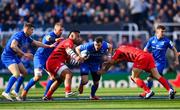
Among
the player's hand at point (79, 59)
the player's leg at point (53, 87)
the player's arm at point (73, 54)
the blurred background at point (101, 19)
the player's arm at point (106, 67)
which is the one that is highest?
the blurred background at point (101, 19)

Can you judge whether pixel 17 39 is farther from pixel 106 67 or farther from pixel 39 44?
pixel 106 67

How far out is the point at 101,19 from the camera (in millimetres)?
32688

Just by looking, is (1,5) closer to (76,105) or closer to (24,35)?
(24,35)

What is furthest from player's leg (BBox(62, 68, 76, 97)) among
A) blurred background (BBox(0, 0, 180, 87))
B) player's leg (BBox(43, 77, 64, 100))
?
blurred background (BBox(0, 0, 180, 87))

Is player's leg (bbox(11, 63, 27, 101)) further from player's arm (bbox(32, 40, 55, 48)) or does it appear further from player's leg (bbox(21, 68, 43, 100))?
player's arm (bbox(32, 40, 55, 48))

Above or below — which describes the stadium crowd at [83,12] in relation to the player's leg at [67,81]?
above

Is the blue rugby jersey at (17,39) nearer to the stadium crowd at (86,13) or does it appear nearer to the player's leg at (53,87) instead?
the player's leg at (53,87)

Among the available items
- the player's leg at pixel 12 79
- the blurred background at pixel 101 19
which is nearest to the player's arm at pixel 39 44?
the player's leg at pixel 12 79

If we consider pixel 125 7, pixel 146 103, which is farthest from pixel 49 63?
pixel 125 7

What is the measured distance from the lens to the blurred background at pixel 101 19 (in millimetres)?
31188

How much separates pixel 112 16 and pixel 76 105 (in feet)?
48.2

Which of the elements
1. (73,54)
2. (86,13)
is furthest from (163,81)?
(86,13)

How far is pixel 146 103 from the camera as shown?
1917cm

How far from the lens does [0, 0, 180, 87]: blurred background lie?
31188mm
